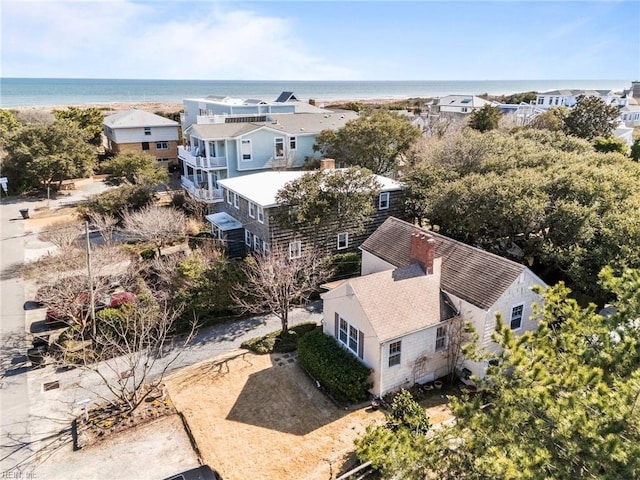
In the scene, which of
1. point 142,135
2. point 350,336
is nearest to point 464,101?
point 142,135

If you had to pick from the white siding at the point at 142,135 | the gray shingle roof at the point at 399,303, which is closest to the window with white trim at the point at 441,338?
the gray shingle roof at the point at 399,303

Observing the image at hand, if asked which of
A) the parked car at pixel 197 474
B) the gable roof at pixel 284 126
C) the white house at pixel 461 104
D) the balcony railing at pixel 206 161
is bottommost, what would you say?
the parked car at pixel 197 474

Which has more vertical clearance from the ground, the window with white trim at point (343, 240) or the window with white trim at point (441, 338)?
the window with white trim at point (343, 240)

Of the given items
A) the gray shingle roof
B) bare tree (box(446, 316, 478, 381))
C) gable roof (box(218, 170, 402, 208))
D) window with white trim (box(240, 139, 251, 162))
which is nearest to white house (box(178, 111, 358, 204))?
window with white trim (box(240, 139, 251, 162))

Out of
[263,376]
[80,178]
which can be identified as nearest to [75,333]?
[263,376]

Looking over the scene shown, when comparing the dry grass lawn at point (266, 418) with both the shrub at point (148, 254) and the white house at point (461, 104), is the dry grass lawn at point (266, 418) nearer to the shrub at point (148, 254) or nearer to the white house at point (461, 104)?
the shrub at point (148, 254)

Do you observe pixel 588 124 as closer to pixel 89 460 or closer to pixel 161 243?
pixel 161 243
